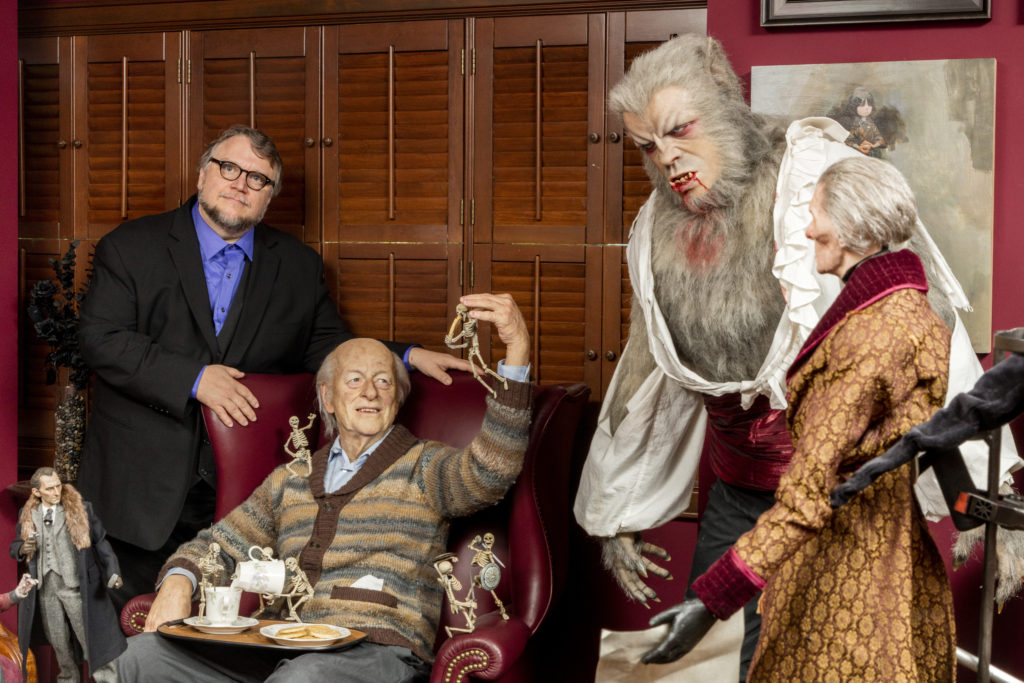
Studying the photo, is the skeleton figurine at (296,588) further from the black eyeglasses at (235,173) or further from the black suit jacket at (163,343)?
the black eyeglasses at (235,173)

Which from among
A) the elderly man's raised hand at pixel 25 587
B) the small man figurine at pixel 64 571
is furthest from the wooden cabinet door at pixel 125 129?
the elderly man's raised hand at pixel 25 587

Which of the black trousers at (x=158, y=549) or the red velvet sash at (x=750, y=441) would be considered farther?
the black trousers at (x=158, y=549)

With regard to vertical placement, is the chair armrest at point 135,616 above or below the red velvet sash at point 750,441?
below

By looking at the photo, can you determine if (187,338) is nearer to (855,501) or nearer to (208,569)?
(208,569)

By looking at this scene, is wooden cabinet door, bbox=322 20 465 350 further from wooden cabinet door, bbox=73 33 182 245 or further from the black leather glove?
the black leather glove

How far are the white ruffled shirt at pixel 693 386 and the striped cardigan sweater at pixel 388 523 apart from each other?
241 mm

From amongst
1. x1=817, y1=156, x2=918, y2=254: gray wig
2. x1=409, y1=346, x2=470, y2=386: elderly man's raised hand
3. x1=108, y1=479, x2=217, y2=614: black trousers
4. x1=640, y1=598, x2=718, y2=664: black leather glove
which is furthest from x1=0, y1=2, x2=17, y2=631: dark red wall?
x1=817, y1=156, x2=918, y2=254: gray wig

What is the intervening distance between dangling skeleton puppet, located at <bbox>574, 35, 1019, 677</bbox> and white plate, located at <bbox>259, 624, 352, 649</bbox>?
61 cm

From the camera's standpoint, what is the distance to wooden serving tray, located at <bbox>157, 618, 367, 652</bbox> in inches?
93.3

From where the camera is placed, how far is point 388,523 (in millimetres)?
2686

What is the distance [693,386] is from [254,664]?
1.22 metres

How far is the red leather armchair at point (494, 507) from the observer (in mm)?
2490

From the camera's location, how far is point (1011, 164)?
2592 millimetres

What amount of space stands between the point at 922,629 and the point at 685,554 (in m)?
1.80
